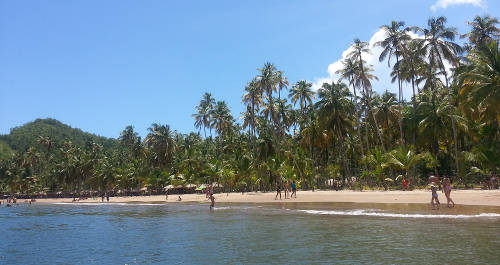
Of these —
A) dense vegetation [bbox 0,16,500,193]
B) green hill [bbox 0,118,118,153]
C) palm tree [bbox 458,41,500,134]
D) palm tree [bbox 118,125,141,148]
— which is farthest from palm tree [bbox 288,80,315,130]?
green hill [bbox 0,118,118,153]

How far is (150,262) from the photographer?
12750 mm

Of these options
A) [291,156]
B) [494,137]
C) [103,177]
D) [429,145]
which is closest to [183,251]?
[494,137]

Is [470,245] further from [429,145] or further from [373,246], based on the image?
[429,145]

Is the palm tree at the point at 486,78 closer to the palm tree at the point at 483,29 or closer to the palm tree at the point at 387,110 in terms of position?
the palm tree at the point at 483,29

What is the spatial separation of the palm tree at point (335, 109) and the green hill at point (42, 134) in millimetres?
97052

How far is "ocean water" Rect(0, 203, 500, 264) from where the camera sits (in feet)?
38.9

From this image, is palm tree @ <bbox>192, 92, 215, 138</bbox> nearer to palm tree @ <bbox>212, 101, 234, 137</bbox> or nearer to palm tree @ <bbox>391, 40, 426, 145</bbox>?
palm tree @ <bbox>212, 101, 234, 137</bbox>

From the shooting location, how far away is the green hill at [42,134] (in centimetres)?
13962

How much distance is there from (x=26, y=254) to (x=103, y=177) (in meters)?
73.0

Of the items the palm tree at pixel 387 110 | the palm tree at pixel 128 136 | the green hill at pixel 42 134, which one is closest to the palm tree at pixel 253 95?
the palm tree at pixel 387 110

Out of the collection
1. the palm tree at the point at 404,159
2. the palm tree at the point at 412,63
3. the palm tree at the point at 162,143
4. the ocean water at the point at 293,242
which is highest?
the palm tree at the point at 412,63

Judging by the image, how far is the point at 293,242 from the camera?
14938mm

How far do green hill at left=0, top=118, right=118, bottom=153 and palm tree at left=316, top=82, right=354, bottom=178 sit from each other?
9705 cm

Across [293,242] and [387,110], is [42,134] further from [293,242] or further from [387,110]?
[293,242]
